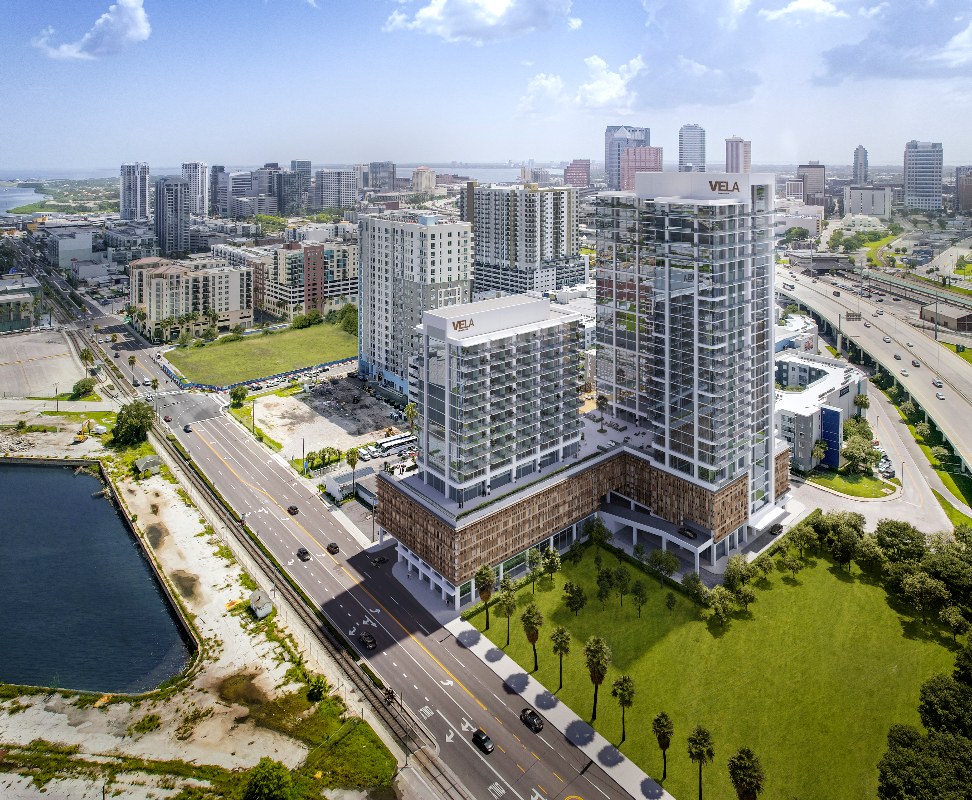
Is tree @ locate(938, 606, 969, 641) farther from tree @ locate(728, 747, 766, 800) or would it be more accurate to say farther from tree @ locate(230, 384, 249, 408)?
tree @ locate(230, 384, 249, 408)

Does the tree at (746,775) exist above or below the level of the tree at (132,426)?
below

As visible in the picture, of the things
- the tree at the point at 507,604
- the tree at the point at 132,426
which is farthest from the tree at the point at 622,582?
the tree at the point at 132,426

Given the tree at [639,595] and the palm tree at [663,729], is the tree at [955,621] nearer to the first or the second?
the tree at [639,595]

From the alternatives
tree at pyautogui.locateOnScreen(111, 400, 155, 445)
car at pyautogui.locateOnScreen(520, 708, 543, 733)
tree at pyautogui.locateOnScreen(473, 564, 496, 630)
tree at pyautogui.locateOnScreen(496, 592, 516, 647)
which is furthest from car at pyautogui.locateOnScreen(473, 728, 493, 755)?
tree at pyautogui.locateOnScreen(111, 400, 155, 445)

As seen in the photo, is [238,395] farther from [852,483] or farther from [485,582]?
[852,483]

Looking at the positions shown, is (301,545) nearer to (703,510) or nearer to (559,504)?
(559,504)
